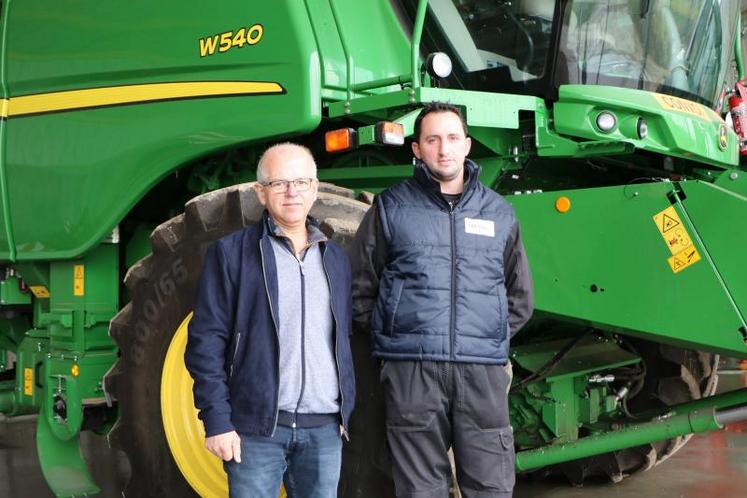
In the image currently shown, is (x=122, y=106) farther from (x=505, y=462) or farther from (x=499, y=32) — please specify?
(x=505, y=462)

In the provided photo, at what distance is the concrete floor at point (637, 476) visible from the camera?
521cm

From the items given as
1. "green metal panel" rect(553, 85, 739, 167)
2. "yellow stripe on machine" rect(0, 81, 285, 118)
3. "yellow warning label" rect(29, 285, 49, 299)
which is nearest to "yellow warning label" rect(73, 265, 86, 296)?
"yellow warning label" rect(29, 285, 49, 299)

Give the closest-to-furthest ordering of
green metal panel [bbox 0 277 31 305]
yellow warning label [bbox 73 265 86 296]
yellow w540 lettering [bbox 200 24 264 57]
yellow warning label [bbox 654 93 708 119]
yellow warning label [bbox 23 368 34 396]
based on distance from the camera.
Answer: yellow w540 lettering [bbox 200 24 264 57]
yellow warning label [bbox 654 93 708 119]
yellow warning label [bbox 73 265 86 296]
yellow warning label [bbox 23 368 34 396]
green metal panel [bbox 0 277 31 305]

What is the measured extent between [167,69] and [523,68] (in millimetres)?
1576

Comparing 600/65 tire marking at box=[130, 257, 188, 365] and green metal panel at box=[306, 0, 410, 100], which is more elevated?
green metal panel at box=[306, 0, 410, 100]

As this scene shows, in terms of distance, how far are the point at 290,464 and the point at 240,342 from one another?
15.4 inches

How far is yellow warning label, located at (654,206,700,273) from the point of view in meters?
3.13

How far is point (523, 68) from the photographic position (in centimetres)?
388

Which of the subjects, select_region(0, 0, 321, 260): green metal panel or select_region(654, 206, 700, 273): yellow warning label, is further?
select_region(0, 0, 321, 260): green metal panel

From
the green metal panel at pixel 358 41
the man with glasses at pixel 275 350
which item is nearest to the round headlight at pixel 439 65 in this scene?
the green metal panel at pixel 358 41

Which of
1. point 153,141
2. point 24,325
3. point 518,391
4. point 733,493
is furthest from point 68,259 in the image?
point 733,493

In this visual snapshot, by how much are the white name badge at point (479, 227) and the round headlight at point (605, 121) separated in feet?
3.80

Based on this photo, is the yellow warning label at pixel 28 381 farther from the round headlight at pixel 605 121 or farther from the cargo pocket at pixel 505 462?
the round headlight at pixel 605 121

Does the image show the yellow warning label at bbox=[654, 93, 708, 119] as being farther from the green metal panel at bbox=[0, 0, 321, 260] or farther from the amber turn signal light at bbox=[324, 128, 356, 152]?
the green metal panel at bbox=[0, 0, 321, 260]
